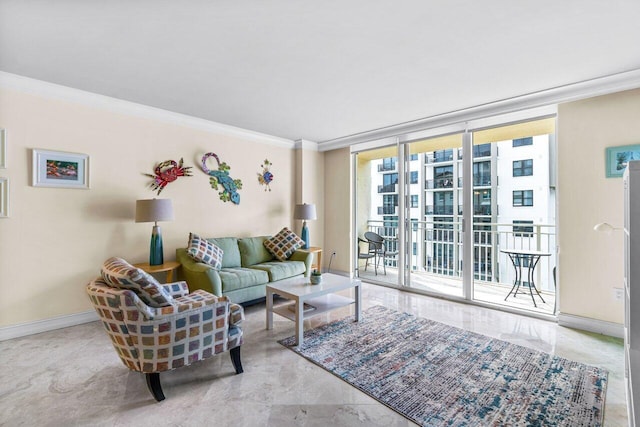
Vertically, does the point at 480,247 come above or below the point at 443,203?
below

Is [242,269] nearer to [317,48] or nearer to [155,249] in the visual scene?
[155,249]

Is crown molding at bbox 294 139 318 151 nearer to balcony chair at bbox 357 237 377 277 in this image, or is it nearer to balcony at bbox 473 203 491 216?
balcony chair at bbox 357 237 377 277

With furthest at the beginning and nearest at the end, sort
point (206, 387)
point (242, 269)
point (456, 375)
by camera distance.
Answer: point (242, 269)
point (456, 375)
point (206, 387)

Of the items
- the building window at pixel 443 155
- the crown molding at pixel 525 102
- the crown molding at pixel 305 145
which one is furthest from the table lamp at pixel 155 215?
the building window at pixel 443 155

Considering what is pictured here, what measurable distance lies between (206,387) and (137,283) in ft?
2.88

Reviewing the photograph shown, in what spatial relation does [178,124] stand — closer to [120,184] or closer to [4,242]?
[120,184]

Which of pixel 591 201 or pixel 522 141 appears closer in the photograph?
pixel 591 201

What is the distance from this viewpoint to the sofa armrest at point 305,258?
436cm

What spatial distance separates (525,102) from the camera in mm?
3340

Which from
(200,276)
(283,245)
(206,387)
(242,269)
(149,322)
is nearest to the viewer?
(149,322)

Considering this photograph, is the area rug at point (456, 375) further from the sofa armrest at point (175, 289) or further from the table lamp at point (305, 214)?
the table lamp at point (305, 214)

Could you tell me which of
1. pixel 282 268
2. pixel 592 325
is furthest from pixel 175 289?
pixel 592 325

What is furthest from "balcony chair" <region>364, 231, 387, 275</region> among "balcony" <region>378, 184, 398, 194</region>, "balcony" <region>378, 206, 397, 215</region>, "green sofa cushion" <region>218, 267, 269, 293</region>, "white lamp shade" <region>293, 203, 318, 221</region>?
"green sofa cushion" <region>218, 267, 269, 293</region>

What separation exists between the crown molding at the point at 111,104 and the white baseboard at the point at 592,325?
15.4 feet
